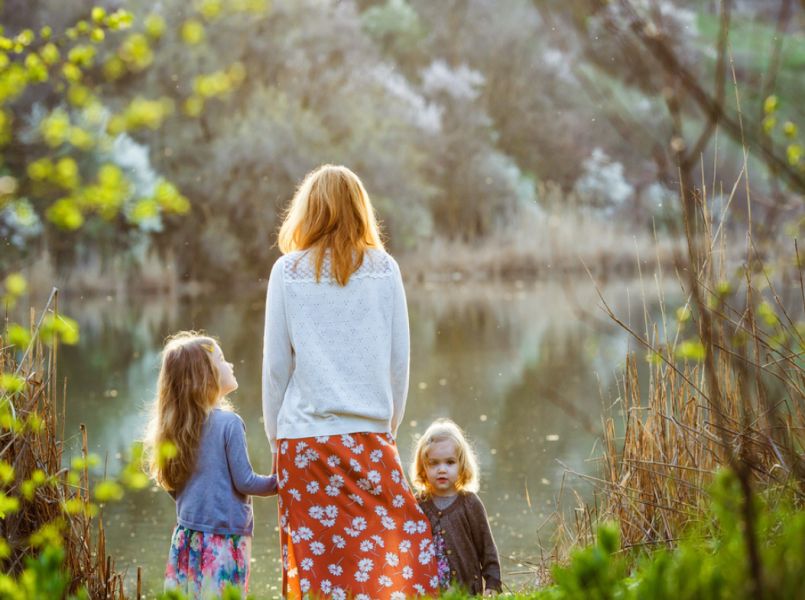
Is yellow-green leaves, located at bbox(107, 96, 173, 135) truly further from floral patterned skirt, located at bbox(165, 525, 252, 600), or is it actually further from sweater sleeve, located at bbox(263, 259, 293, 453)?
floral patterned skirt, located at bbox(165, 525, 252, 600)

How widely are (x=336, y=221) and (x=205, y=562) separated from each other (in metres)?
0.89

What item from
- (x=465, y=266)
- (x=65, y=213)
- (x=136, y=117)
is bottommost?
(x=65, y=213)

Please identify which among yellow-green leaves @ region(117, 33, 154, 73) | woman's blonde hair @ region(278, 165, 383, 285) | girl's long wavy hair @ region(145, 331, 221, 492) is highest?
yellow-green leaves @ region(117, 33, 154, 73)

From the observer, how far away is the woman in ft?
9.09

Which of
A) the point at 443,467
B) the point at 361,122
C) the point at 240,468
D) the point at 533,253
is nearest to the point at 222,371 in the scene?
the point at 240,468

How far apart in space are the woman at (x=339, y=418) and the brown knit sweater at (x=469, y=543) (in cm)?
13

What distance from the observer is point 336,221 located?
2832mm

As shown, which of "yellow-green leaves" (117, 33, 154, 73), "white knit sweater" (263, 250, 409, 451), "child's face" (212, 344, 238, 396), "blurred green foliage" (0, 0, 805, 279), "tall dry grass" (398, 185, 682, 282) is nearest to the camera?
"yellow-green leaves" (117, 33, 154, 73)

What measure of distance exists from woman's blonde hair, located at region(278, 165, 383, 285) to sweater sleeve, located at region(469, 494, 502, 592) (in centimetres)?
70

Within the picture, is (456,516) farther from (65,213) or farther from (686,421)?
(65,213)

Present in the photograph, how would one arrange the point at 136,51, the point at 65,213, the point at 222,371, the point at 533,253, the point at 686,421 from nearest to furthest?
the point at 65,213 < the point at 136,51 < the point at 222,371 < the point at 686,421 < the point at 533,253

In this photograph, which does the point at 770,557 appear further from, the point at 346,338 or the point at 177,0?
the point at 177,0

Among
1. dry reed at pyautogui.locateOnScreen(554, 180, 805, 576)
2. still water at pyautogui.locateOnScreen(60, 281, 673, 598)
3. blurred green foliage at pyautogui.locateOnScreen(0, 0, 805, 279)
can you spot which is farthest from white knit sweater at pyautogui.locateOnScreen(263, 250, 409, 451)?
blurred green foliage at pyautogui.locateOnScreen(0, 0, 805, 279)

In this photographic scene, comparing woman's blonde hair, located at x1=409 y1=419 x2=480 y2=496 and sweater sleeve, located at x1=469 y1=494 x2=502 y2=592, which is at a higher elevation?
woman's blonde hair, located at x1=409 y1=419 x2=480 y2=496
